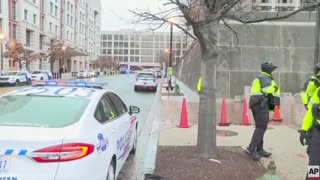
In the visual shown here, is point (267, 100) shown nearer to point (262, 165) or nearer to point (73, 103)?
point (262, 165)

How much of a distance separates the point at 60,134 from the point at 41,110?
875 mm

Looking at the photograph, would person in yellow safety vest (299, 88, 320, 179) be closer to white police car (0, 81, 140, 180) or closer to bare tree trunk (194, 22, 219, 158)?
white police car (0, 81, 140, 180)

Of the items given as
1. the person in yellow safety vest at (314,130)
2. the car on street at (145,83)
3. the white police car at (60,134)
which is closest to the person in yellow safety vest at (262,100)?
the white police car at (60,134)

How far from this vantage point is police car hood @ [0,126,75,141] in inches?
175

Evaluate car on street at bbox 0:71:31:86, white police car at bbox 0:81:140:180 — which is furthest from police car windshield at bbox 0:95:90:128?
car on street at bbox 0:71:31:86

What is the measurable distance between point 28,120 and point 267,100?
4.19m

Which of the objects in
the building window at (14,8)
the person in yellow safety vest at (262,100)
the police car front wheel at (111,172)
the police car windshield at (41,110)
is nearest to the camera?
the police car windshield at (41,110)

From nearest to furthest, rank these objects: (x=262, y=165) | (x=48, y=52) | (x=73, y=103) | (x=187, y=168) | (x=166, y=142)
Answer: (x=73, y=103)
(x=187, y=168)
(x=262, y=165)
(x=166, y=142)
(x=48, y=52)

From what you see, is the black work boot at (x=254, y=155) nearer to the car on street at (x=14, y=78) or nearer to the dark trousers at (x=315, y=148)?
the dark trousers at (x=315, y=148)

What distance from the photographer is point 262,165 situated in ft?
24.5

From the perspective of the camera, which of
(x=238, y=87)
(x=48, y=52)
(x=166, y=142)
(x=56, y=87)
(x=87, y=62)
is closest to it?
(x=56, y=87)

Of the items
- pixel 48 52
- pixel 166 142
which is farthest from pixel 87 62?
pixel 166 142

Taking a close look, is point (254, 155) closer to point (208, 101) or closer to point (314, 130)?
point (208, 101)

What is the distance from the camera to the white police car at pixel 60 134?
4.34m
